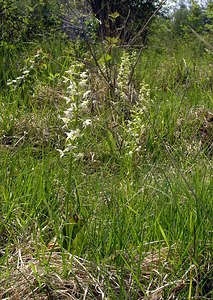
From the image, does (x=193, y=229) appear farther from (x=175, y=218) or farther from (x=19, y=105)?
(x=19, y=105)

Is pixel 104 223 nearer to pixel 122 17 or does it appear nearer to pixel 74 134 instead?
pixel 74 134

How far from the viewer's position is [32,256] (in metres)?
1.85

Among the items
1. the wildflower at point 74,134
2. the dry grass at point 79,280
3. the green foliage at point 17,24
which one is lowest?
the dry grass at point 79,280

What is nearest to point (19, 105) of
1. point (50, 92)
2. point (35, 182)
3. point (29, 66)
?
point (50, 92)

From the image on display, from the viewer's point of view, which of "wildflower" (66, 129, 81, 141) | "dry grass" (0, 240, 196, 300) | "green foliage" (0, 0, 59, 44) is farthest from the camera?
"green foliage" (0, 0, 59, 44)

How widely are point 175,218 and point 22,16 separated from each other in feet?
14.1

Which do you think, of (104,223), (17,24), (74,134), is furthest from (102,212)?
(17,24)

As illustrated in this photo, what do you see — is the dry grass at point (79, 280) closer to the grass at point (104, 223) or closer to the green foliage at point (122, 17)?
the grass at point (104, 223)

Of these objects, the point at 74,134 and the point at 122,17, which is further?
the point at 122,17

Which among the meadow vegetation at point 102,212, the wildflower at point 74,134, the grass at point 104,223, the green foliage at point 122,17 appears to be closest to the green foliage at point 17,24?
the green foliage at point 122,17

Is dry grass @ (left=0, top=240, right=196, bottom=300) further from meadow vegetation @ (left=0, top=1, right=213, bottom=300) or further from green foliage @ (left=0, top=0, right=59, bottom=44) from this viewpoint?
green foliage @ (left=0, top=0, right=59, bottom=44)

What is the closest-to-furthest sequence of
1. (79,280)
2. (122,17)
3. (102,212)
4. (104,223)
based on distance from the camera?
(79,280) < (104,223) < (102,212) < (122,17)

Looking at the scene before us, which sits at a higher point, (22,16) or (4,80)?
(22,16)

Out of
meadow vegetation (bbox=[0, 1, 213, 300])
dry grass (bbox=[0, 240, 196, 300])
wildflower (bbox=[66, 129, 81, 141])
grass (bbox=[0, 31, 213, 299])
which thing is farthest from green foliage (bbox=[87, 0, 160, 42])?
dry grass (bbox=[0, 240, 196, 300])
